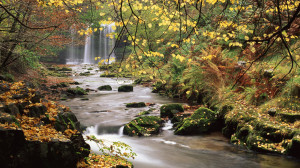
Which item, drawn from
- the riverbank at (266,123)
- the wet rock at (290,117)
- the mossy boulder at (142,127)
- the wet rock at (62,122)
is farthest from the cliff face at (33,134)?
the wet rock at (290,117)

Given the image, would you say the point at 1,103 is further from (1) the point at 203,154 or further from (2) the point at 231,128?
(2) the point at 231,128

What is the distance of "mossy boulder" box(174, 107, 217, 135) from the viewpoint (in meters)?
6.80

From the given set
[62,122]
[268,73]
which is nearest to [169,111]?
[268,73]

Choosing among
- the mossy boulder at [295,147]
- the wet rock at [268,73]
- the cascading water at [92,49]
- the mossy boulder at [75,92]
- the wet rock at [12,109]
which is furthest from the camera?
the cascading water at [92,49]

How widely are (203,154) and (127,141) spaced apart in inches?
80.7

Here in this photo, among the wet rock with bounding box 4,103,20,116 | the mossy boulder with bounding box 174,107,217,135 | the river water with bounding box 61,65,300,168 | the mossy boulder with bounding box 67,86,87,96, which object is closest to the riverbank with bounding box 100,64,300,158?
the mossy boulder with bounding box 174,107,217,135

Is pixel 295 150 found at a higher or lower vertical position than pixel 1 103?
lower

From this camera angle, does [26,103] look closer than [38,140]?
No

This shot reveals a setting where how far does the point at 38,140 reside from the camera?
343 cm

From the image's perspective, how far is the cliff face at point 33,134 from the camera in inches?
124

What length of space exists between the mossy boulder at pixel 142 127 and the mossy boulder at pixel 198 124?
25.1 inches

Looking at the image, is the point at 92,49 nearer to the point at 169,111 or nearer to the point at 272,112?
the point at 169,111

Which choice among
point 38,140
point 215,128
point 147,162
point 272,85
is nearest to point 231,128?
point 215,128

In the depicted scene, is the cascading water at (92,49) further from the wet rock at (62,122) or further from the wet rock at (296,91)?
the wet rock at (62,122)
